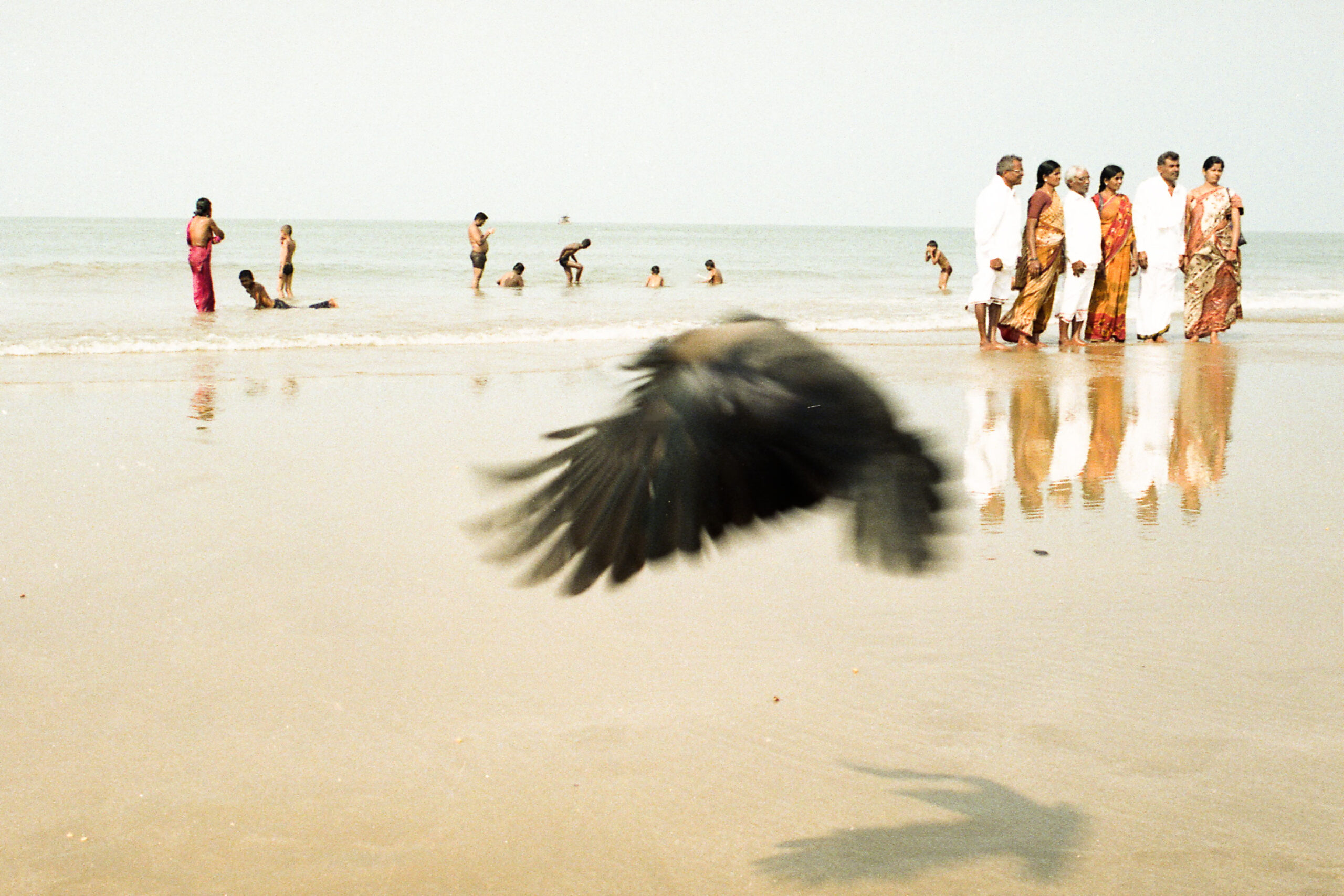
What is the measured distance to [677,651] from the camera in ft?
10.7

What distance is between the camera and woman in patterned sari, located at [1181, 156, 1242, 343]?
11438 mm

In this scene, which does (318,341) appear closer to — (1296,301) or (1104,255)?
(1104,255)

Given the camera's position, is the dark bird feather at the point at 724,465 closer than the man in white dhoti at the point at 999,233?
Yes

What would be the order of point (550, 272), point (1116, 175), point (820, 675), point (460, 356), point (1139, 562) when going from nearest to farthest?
point (820, 675)
point (1139, 562)
point (460, 356)
point (1116, 175)
point (550, 272)

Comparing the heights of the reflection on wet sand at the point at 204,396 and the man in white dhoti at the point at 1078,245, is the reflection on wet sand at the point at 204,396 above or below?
below

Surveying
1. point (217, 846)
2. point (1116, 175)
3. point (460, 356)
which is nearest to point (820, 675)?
point (217, 846)

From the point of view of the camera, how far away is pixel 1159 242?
11.8 meters

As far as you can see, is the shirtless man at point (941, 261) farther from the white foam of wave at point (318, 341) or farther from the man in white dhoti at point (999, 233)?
the man in white dhoti at point (999, 233)

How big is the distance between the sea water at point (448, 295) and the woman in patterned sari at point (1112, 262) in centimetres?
307

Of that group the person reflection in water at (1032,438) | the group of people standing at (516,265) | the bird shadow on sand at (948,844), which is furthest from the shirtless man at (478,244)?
the bird shadow on sand at (948,844)

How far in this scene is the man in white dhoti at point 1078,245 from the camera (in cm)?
1118

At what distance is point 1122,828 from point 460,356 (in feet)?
29.1

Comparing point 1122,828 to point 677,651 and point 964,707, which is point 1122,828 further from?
point 677,651

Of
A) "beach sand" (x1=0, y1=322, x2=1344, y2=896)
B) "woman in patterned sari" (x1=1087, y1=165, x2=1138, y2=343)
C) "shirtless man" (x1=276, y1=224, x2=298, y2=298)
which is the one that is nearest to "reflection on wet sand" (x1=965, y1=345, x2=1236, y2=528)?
"beach sand" (x1=0, y1=322, x2=1344, y2=896)
